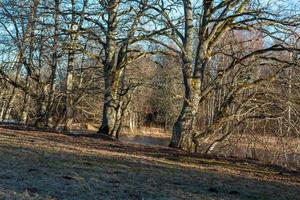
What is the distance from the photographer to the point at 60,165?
8359 millimetres

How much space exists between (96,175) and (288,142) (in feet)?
27.5

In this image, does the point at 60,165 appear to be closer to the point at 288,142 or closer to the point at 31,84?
the point at 288,142

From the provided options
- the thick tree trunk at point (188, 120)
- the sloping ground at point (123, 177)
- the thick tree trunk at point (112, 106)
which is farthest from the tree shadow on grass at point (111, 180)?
the thick tree trunk at point (112, 106)

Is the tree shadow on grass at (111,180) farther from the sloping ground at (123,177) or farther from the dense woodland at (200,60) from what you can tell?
the dense woodland at (200,60)

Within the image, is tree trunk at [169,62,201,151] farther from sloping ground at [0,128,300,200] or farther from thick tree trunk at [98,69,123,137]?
thick tree trunk at [98,69,123,137]

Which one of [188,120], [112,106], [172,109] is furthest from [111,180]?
[172,109]

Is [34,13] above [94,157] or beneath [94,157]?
above

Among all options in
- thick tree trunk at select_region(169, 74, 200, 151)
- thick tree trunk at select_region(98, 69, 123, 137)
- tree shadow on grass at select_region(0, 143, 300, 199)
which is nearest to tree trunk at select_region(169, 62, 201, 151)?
thick tree trunk at select_region(169, 74, 200, 151)

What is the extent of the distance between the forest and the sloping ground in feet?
0.08

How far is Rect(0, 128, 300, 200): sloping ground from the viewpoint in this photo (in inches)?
250

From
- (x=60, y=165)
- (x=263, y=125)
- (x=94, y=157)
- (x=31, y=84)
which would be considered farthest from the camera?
(x=31, y=84)

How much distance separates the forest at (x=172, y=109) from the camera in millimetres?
7484

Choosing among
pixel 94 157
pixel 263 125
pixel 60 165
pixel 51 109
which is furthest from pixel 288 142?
pixel 51 109

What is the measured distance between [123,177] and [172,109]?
1601 cm
